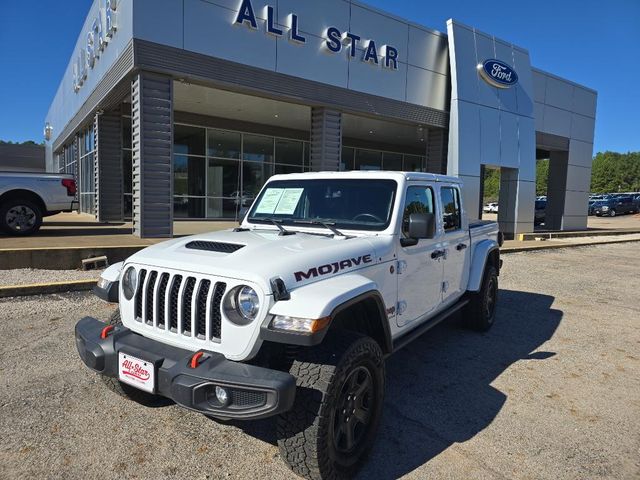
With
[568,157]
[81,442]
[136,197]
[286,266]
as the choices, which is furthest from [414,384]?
[568,157]

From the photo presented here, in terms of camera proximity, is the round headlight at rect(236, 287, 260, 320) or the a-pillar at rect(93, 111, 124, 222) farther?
the a-pillar at rect(93, 111, 124, 222)

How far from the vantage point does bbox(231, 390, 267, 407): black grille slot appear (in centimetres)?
225

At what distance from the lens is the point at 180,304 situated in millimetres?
2645

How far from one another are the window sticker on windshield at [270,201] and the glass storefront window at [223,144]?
48.3 ft

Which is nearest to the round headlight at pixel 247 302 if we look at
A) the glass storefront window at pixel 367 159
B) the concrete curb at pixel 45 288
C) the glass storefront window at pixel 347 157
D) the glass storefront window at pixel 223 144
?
the concrete curb at pixel 45 288

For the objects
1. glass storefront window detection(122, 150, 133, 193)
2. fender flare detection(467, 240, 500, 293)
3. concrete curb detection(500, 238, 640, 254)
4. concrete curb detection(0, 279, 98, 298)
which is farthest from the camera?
glass storefront window detection(122, 150, 133, 193)

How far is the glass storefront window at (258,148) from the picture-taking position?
19.2 metres

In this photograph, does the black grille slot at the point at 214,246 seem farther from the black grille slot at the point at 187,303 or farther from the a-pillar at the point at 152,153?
the a-pillar at the point at 152,153

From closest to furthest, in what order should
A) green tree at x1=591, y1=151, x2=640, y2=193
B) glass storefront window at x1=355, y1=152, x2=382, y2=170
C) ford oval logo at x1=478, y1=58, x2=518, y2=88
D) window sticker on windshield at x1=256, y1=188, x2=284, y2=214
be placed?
window sticker on windshield at x1=256, y1=188, x2=284, y2=214, ford oval logo at x1=478, y1=58, x2=518, y2=88, glass storefront window at x1=355, y1=152, x2=382, y2=170, green tree at x1=591, y1=151, x2=640, y2=193

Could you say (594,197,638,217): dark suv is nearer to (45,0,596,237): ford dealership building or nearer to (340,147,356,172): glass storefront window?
(45,0,596,237): ford dealership building

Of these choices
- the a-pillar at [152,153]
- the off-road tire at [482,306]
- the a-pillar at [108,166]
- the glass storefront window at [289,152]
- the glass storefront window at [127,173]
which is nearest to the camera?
the off-road tire at [482,306]

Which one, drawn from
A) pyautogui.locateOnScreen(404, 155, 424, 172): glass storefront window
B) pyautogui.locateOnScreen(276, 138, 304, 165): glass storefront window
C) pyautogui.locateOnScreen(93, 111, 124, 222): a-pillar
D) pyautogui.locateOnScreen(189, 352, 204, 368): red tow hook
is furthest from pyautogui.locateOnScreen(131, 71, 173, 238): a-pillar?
pyautogui.locateOnScreen(404, 155, 424, 172): glass storefront window

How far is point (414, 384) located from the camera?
3.98m

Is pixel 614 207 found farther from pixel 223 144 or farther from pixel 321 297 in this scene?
pixel 321 297
